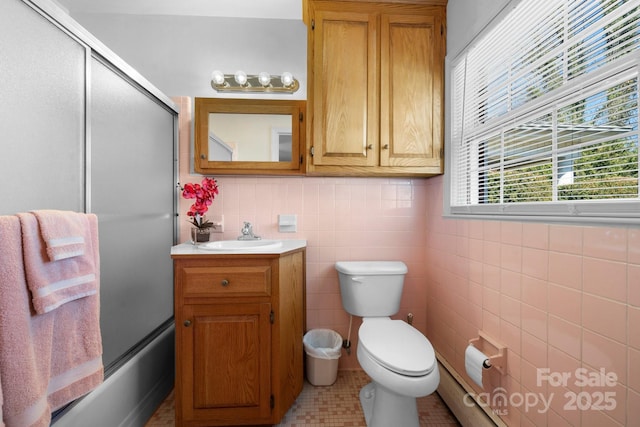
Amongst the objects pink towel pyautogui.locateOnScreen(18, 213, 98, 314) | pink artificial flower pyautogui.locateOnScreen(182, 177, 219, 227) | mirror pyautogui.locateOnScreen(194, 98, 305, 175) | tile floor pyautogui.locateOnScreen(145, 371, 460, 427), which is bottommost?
tile floor pyautogui.locateOnScreen(145, 371, 460, 427)

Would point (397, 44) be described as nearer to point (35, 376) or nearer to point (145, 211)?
point (145, 211)

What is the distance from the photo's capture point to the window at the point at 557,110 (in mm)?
752

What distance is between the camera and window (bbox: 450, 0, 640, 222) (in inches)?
29.6

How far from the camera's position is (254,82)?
181 centimetres

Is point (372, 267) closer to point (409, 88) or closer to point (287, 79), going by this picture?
point (409, 88)

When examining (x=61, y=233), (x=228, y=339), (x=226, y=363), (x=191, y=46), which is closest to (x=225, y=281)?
(x=228, y=339)

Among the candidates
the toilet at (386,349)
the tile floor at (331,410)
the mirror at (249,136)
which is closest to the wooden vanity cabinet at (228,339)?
the tile floor at (331,410)

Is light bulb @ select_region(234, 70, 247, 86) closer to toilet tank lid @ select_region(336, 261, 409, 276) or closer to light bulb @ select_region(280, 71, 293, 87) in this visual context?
light bulb @ select_region(280, 71, 293, 87)

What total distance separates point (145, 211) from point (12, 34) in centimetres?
86

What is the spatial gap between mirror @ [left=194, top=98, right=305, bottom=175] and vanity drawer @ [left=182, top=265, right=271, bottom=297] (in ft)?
2.30

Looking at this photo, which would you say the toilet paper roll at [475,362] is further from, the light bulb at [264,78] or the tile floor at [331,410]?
the light bulb at [264,78]

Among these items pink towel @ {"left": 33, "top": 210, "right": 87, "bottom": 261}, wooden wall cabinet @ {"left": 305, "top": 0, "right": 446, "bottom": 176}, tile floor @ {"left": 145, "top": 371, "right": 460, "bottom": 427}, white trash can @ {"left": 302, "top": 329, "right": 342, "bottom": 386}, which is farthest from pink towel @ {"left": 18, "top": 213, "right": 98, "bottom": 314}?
white trash can @ {"left": 302, "top": 329, "right": 342, "bottom": 386}

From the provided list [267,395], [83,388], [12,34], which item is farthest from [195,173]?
[267,395]

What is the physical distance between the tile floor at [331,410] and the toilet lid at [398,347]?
48 cm
